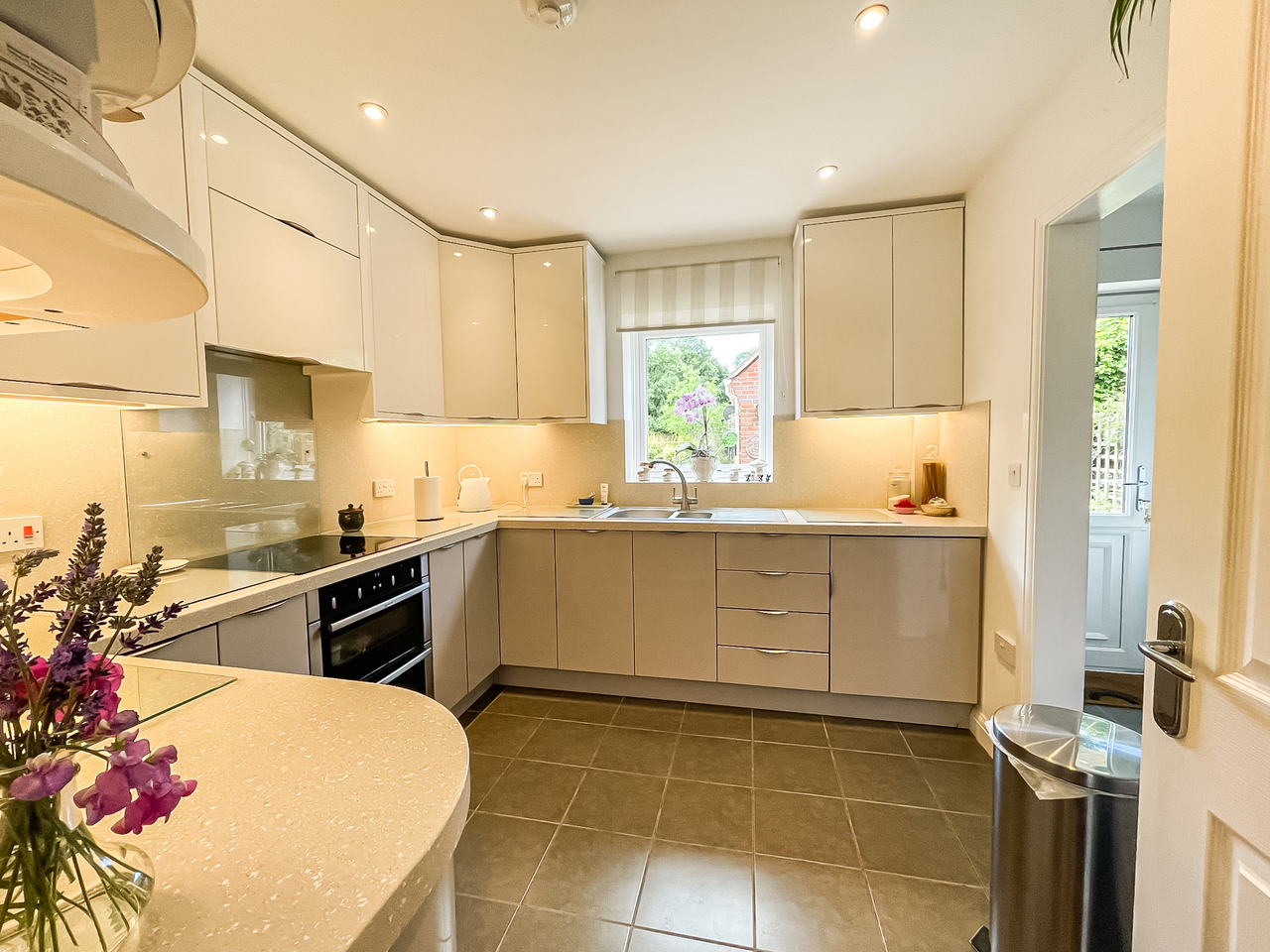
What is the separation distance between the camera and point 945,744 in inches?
86.9

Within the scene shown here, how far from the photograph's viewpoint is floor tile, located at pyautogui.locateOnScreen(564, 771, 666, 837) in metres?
1.75

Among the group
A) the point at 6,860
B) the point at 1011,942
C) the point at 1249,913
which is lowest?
the point at 1011,942

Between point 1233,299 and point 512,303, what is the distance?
9.09ft

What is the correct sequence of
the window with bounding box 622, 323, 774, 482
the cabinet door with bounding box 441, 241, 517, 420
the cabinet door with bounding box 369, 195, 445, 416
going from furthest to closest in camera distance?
the window with bounding box 622, 323, 774, 482
the cabinet door with bounding box 441, 241, 517, 420
the cabinet door with bounding box 369, 195, 445, 416

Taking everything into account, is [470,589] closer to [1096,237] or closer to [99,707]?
[99,707]

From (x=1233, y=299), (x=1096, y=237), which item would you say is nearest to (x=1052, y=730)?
(x=1233, y=299)

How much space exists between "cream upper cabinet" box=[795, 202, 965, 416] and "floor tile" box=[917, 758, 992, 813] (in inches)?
60.6

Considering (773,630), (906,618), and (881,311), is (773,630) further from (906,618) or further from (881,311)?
(881,311)

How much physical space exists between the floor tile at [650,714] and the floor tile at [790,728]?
374mm

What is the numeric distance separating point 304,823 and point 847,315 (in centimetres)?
268

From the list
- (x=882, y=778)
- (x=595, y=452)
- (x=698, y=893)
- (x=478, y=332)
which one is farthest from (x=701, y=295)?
(x=698, y=893)

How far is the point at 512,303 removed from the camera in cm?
290

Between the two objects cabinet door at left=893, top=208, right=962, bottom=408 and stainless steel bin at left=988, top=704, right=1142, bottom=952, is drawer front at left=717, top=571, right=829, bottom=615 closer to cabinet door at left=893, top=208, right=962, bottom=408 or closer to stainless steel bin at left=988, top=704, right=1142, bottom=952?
cabinet door at left=893, top=208, right=962, bottom=408

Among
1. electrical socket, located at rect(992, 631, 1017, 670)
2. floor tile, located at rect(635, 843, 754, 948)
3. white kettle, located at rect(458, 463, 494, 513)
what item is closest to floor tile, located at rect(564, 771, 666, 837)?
floor tile, located at rect(635, 843, 754, 948)
